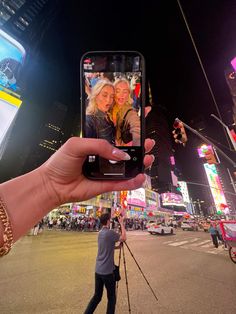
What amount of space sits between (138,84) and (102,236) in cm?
350

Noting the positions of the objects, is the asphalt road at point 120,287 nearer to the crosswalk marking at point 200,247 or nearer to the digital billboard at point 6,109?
the digital billboard at point 6,109

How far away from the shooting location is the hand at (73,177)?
63.1 inches

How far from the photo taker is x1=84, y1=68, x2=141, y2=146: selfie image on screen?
73.6 inches

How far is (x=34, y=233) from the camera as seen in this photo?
18594 mm

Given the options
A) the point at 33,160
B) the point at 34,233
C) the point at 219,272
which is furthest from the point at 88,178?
the point at 33,160

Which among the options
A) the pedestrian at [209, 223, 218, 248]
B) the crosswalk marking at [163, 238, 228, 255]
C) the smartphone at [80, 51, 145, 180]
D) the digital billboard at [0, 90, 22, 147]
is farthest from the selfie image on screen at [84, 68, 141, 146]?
the pedestrian at [209, 223, 218, 248]

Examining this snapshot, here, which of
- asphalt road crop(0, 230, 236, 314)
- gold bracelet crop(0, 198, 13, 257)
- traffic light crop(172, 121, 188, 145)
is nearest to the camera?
gold bracelet crop(0, 198, 13, 257)

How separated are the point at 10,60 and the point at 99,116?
413cm

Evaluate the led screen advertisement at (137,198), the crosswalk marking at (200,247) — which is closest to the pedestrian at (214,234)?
the crosswalk marking at (200,247)

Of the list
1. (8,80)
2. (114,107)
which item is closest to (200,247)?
(114,107)

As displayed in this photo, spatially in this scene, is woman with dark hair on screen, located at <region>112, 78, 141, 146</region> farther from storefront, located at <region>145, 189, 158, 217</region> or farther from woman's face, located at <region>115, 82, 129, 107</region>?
storefront, located at <region>145, 189, 158, 217</region>

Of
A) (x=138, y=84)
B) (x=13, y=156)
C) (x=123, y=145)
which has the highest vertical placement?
(x=13, y=156)

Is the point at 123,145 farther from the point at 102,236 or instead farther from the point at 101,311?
the point at 101,311

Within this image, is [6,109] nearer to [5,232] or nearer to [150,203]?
[5,232]
